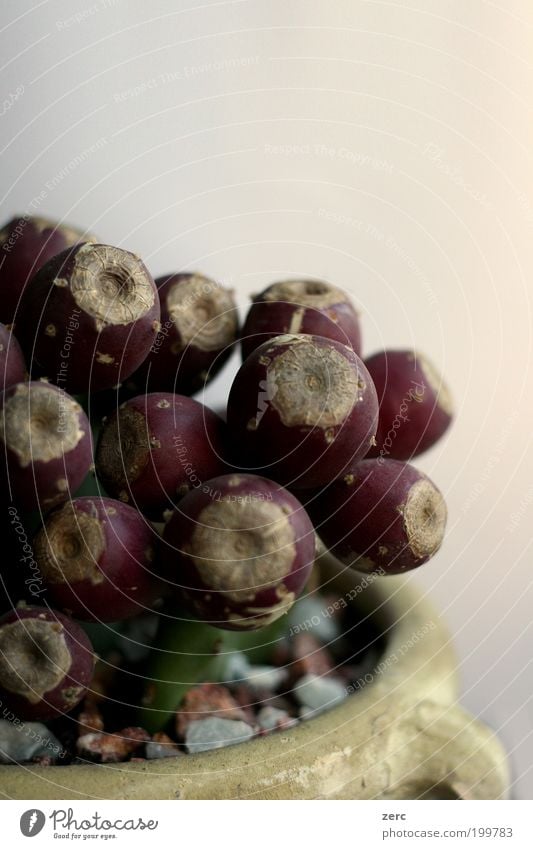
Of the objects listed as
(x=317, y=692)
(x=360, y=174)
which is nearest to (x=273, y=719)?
(x=317, y=692)

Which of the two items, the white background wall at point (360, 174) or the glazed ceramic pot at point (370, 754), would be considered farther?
the white background wall at point (360, 174)

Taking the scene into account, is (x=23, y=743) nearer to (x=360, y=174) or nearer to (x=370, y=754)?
(x=370, y=754)

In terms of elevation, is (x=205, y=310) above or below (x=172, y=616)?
above

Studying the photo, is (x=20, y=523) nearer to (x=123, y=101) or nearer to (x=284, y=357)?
(x=284, y=357)

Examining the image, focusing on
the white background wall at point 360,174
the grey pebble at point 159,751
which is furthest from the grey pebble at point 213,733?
the white background wall at point 360,174

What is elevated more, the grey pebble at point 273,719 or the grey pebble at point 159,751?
the grey pebble at point 273,719

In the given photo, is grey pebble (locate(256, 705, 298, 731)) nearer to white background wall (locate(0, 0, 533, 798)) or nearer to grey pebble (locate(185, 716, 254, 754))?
grey pebble (locate(185, 716, 254, 754))

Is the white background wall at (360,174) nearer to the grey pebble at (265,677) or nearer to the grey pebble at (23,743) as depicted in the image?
the grey pebble at (265,677)

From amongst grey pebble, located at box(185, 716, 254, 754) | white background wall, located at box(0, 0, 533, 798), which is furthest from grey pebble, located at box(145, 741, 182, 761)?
white background wall, located at box(0, 0, 533, 798)
